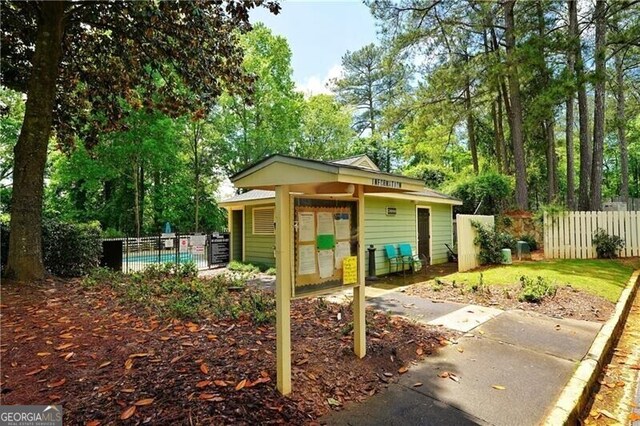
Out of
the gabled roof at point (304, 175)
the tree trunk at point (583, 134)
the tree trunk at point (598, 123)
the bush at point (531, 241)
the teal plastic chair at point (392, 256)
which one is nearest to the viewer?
the gabled roof at point (304, 175)

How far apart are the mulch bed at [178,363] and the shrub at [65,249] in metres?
2.49

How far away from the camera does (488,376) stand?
318 centimetres

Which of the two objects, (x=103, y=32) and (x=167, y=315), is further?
(x=103, y=32)

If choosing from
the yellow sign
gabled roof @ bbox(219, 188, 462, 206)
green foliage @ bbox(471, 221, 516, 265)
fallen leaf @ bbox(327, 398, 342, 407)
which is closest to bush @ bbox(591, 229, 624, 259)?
green foliage @ bbox(471, 221, 516, 265)

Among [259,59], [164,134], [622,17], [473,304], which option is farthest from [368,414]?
→ [259,59]

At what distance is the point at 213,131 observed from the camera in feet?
77.7

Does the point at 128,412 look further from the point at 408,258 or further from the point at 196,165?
the point at 196,165

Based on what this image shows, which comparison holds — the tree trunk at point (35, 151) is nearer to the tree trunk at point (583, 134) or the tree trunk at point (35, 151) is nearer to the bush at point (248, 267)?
the bush at point (248, 267)

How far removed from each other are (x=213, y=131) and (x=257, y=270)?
53.1ft

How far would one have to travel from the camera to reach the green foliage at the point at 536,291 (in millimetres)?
5781

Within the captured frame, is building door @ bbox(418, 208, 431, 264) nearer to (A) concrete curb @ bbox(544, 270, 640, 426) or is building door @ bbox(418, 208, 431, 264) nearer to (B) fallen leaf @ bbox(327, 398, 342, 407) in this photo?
(A) concrete curb @ bbox(544, 270, 640, 426)

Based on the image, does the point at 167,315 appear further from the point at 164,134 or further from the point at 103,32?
the point at 164,134

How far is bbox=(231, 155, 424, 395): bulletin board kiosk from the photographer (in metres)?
2.66

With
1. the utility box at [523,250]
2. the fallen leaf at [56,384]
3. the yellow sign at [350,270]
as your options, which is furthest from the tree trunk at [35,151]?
the utility box at [523,250]
